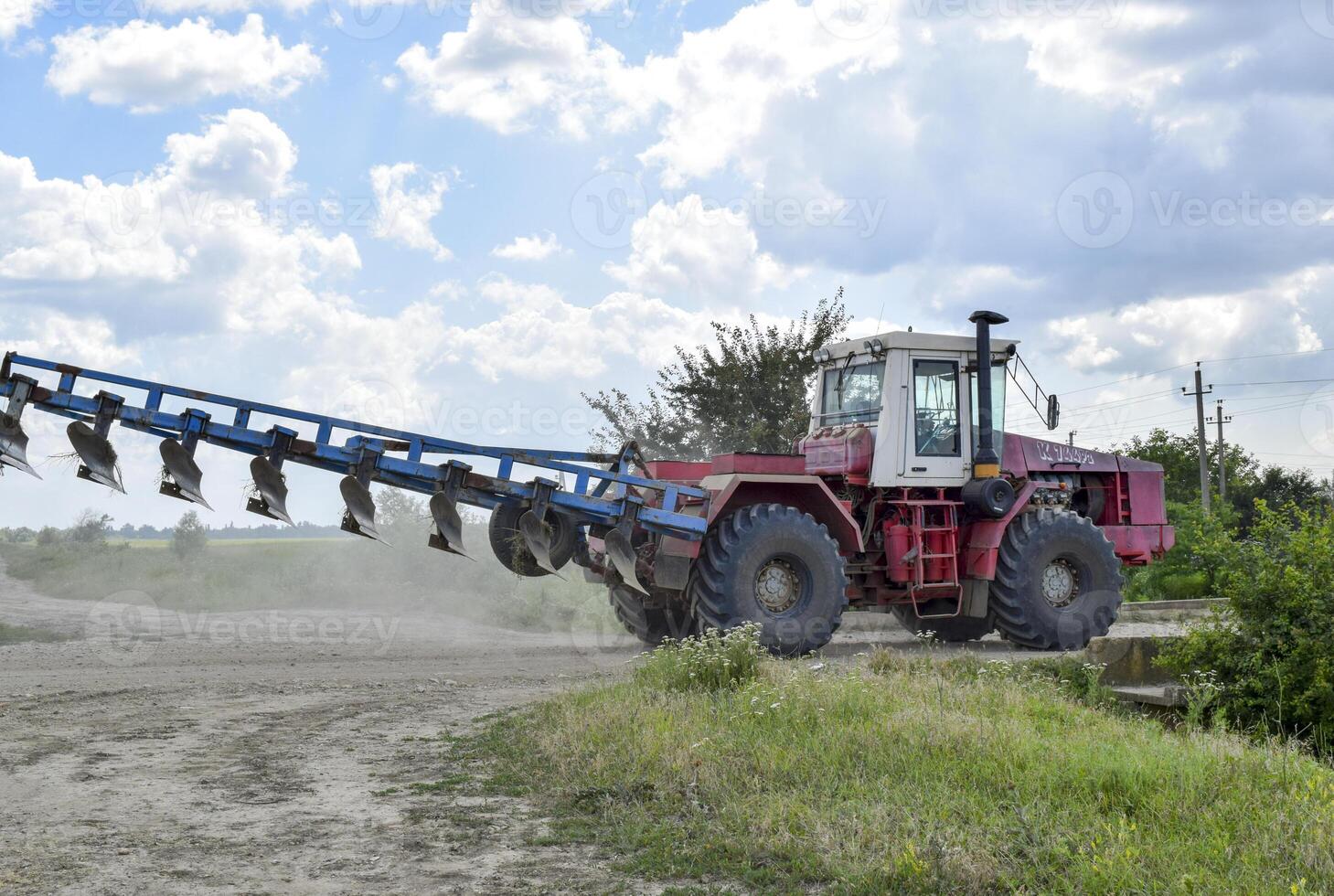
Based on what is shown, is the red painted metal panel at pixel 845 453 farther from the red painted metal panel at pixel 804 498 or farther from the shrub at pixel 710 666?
the shrub at pixel 710 666

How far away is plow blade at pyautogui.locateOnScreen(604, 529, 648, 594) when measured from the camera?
11773 millimetres

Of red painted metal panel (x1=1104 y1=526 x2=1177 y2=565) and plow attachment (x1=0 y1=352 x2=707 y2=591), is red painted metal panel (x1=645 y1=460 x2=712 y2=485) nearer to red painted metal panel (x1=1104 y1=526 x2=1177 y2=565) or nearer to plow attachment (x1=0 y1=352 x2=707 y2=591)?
plow attachment (x1=0 y1=352 x2=707 y2=591)

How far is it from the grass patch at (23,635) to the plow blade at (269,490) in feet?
21.6

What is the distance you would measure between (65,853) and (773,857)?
3246mm

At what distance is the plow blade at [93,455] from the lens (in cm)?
1054

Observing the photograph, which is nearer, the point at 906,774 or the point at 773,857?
the point at 773,857

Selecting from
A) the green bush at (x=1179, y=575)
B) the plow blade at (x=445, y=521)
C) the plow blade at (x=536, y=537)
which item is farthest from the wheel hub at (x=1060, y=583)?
the green bush at (x=1179, y=575)

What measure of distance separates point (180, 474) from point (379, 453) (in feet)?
5.80

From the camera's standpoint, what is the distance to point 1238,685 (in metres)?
8.26

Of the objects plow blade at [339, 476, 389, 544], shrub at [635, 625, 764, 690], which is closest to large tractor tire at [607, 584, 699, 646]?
plow blade at [339, 476, 389, 544]

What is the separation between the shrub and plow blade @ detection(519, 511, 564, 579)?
246 cm

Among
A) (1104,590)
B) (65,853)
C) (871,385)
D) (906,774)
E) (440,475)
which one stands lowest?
(65,853)

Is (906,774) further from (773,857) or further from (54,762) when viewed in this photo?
(54,762)

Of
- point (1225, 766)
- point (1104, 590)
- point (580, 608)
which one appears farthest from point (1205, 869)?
point (580, 608)
